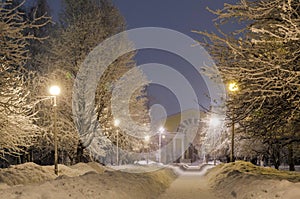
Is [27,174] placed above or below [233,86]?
below

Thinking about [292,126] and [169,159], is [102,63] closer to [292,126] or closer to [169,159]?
[292,126]

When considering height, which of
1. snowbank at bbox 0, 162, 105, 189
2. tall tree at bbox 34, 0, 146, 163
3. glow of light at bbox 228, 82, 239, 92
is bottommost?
snowbank at bbox 0, 162, 105, 189

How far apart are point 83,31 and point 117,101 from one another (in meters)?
5.34

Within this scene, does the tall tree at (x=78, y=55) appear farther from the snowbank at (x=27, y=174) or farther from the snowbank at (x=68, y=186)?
the snowbank at (x=68, y=186)

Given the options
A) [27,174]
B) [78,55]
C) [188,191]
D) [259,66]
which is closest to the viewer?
[259,66]

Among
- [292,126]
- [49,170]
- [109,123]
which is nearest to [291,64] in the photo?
[292,126]

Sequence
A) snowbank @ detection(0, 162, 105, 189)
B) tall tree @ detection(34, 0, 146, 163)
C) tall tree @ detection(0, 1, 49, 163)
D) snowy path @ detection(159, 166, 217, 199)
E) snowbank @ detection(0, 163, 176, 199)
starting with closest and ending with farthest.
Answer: snowbank @ detection(0, 163, 176, 199) < tall tree @ detection(0, 1, 49, 163) < snowy path @ detection(159, 166, 217, 199) < snowbank @ detection(0, 162, 105, 189) < tall tree @ detection(34, 0, 146, 163)

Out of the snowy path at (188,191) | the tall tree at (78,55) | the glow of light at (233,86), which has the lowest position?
the snowy path at (188,191)

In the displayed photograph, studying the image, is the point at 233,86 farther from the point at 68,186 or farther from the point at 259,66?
the point at 68,186

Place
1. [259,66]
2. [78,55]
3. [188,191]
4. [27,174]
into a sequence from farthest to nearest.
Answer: [78,55], [27,174], [188,191], [259,66]

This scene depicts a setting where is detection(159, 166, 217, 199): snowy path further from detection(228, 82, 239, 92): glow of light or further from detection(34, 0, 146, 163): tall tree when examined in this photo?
detection(34, 0, 146, 163): tall tree

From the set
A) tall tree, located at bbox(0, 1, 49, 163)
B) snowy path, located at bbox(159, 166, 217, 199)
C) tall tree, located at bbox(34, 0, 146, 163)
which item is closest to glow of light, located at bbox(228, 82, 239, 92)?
snowy path, located at bbox(159, 166, 217, 199)

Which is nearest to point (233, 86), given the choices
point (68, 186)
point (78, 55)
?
point (68, 186)

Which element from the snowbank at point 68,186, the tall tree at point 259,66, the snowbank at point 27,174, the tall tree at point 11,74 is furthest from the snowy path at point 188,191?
the tall tree at point 11,74
